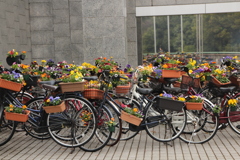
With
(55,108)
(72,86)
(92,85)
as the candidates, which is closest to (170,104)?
(92,85)

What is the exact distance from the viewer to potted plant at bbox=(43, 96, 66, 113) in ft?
20.2

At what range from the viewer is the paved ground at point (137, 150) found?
6.04 metres

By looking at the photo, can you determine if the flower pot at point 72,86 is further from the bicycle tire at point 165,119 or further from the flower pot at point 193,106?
the flower pot at point 193,106

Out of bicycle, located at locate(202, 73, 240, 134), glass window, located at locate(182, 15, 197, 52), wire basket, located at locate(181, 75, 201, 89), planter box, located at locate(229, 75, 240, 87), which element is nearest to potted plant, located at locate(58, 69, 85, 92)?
wire basket, located at locate(181, 75, 201, 89)

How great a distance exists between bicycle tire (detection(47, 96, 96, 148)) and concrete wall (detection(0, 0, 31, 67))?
593cm

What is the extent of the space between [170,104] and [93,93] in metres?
1.23

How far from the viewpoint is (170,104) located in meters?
6.38

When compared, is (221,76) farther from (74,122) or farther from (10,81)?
(10,81)

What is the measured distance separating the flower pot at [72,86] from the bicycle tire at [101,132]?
466 millimetres

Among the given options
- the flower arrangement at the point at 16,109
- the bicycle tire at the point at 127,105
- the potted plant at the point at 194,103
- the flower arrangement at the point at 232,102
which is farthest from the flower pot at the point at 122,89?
the flower arrangement at the point at 232,102

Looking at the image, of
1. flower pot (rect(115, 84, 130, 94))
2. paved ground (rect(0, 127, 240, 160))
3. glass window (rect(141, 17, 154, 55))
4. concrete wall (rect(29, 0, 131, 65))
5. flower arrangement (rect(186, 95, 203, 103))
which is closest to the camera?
paved ground (rect(0, 127, 240, 160))

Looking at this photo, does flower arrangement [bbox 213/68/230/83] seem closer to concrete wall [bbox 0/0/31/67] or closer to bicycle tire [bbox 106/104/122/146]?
bicycle tire [bbox 106/104/122/146]

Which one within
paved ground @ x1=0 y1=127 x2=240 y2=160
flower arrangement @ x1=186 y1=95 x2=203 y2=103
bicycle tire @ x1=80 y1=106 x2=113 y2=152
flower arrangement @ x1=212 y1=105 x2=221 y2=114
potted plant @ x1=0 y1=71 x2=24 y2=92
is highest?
potted plant @ x1=0 y1=71 x2=24 y2=92

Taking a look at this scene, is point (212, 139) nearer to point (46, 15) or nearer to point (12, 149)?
point (12, 149)
